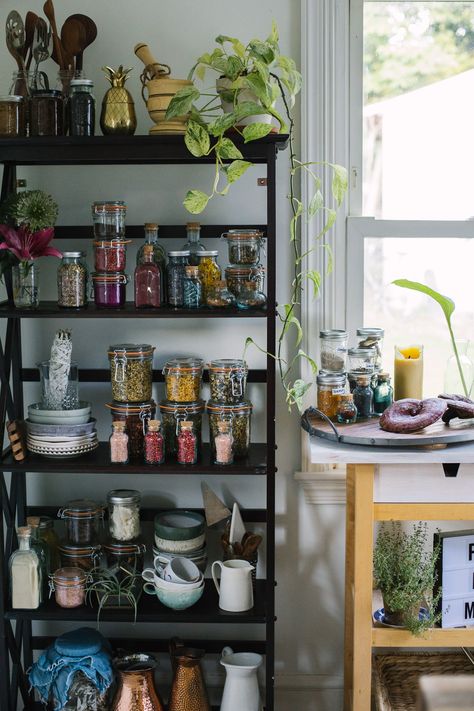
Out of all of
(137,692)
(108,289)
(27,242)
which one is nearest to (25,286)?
(27,242)

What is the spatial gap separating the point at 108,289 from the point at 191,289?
233 mm

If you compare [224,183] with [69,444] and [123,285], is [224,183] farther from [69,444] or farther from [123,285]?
[69,444]

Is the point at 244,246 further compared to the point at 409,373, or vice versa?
the point at 409,373

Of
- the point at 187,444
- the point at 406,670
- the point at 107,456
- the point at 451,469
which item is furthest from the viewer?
the point at 406,670

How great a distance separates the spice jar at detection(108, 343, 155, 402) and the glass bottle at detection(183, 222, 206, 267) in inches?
11.2

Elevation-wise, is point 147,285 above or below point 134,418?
above

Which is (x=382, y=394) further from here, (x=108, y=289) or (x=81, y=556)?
(x=81, y=556)

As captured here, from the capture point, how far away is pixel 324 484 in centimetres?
283

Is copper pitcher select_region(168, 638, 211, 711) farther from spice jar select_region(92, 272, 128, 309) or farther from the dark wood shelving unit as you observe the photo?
spice jar select_region(92, 272, 128, 309)

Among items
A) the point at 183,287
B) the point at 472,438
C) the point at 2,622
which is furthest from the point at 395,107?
the point at 2,622

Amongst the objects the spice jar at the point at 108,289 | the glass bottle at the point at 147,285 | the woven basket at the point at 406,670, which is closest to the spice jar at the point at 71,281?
the spice jar at the point at 108,289

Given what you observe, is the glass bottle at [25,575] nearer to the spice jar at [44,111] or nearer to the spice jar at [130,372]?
the spice jar at [130,372]

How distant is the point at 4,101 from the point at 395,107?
117cm

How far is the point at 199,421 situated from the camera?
2.59m
